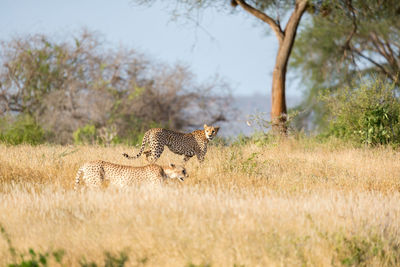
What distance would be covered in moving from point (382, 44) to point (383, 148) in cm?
1794

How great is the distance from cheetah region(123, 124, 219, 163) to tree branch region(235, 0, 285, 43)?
392 inches

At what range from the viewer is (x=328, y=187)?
7.91 m

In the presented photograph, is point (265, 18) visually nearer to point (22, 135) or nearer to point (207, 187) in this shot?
point (22, 135)

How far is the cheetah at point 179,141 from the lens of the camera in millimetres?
8680

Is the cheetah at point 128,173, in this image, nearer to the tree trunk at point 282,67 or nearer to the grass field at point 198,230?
the grass field at point 198,230

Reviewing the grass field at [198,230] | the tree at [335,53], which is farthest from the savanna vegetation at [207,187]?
the tree at [335,53]

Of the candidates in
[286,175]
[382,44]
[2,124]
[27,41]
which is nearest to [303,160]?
[286,175]

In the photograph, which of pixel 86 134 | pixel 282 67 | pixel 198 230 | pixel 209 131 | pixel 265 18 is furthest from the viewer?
pixel 86 134

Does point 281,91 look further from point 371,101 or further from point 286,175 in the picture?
point 286,175

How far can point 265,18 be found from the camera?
1795 centimetres

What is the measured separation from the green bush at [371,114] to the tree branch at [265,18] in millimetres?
4417

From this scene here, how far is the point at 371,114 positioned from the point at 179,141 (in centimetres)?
678

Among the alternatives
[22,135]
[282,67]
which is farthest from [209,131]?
[282,67]

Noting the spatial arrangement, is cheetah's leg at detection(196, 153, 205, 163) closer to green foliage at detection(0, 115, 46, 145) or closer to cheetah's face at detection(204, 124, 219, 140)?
cheetah's face at detection(204, 124, 219, 140)
